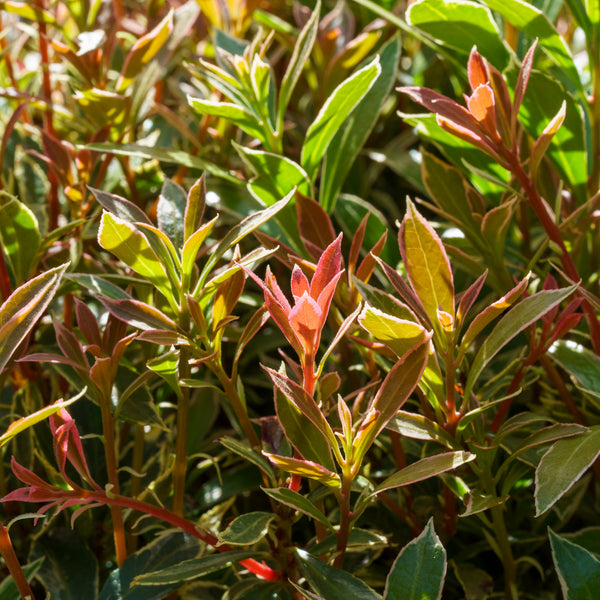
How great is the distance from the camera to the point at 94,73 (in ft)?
3.01

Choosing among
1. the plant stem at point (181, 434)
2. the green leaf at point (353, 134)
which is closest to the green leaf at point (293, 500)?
the plant stem at point (181, 434)

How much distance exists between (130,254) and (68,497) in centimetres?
21

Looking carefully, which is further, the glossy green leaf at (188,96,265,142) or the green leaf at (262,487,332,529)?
the glossy green leaf at (188,96,265,142)

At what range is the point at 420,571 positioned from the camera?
575 mm

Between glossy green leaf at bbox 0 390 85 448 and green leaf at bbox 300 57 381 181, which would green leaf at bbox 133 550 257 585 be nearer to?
glossy green leaf at bbox 0 390 85 448

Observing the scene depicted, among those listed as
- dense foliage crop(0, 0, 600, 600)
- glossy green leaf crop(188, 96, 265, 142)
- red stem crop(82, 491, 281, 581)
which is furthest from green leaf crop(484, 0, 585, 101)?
red stem crop(82, 491, 281, 581)

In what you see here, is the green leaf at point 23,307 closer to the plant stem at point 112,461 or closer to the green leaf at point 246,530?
the plant stem at point 112,461

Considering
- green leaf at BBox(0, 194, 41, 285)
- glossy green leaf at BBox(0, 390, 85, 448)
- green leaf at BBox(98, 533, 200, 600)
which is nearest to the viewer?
glossy green leaf at BBox(0, 390, 85, 448)

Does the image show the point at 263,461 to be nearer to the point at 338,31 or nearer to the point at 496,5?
the point at 496,5

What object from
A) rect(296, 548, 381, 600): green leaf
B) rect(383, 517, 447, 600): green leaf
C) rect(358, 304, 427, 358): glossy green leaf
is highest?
rect(358, 304, 427, 358): glossy green leaf

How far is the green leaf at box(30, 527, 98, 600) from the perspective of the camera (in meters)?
0.72

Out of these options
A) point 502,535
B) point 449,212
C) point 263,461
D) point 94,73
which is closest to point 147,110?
point 94,73

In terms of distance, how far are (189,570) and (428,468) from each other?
23cm

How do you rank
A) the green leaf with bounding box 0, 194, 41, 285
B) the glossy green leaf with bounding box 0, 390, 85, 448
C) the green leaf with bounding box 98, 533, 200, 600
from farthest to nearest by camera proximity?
the green leaf with bounding box 0, 194, 41, 285
the green leaf with bounding box 98, 533, 200, 600
the glossy green leaf with bounding box 0, 390, 85, 448
